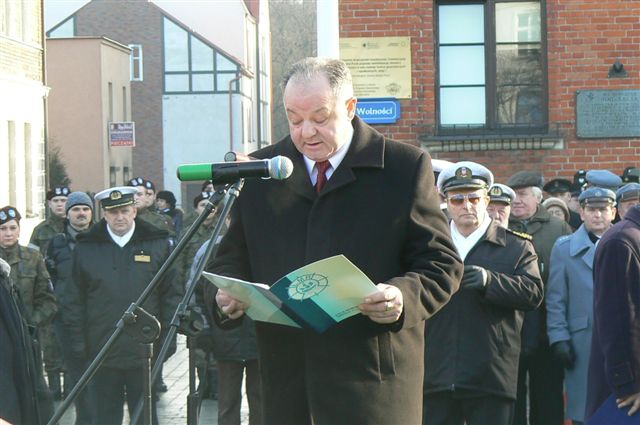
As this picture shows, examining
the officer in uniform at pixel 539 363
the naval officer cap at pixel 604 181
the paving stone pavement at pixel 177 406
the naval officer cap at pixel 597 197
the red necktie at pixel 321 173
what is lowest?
the paving stone pavement at pixel 177 406

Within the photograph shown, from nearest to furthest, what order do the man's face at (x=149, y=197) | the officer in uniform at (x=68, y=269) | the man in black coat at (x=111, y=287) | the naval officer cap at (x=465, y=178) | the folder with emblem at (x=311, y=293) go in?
the folder with emblem at (x=311, y=293), the naval officer cap at (x=465, y=178), the man in black coat at (x=111, y=287), the officer in uniform at (x=68, y=269), the man's face at (x=149, y=197)

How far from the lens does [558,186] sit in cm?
1339

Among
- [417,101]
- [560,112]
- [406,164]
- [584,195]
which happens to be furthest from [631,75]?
[406,164]

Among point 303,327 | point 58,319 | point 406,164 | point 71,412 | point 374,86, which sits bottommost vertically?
point 71,412

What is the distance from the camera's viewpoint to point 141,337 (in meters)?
4.61

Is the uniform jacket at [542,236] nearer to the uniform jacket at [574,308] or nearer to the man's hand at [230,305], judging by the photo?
the uniform jacket at [574,308]

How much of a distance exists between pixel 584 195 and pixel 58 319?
A: 17.3 ft

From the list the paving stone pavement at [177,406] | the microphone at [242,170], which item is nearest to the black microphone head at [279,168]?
the microphone at [242,170]

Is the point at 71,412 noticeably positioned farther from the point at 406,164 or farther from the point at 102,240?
the point at 406,164

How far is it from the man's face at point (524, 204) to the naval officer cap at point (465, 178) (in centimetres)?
297

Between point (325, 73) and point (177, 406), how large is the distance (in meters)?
7.76

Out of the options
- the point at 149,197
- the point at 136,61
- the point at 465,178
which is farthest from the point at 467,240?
the point at 136,61

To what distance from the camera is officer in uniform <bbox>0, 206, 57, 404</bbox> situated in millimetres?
10711

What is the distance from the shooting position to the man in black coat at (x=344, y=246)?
172 inches
